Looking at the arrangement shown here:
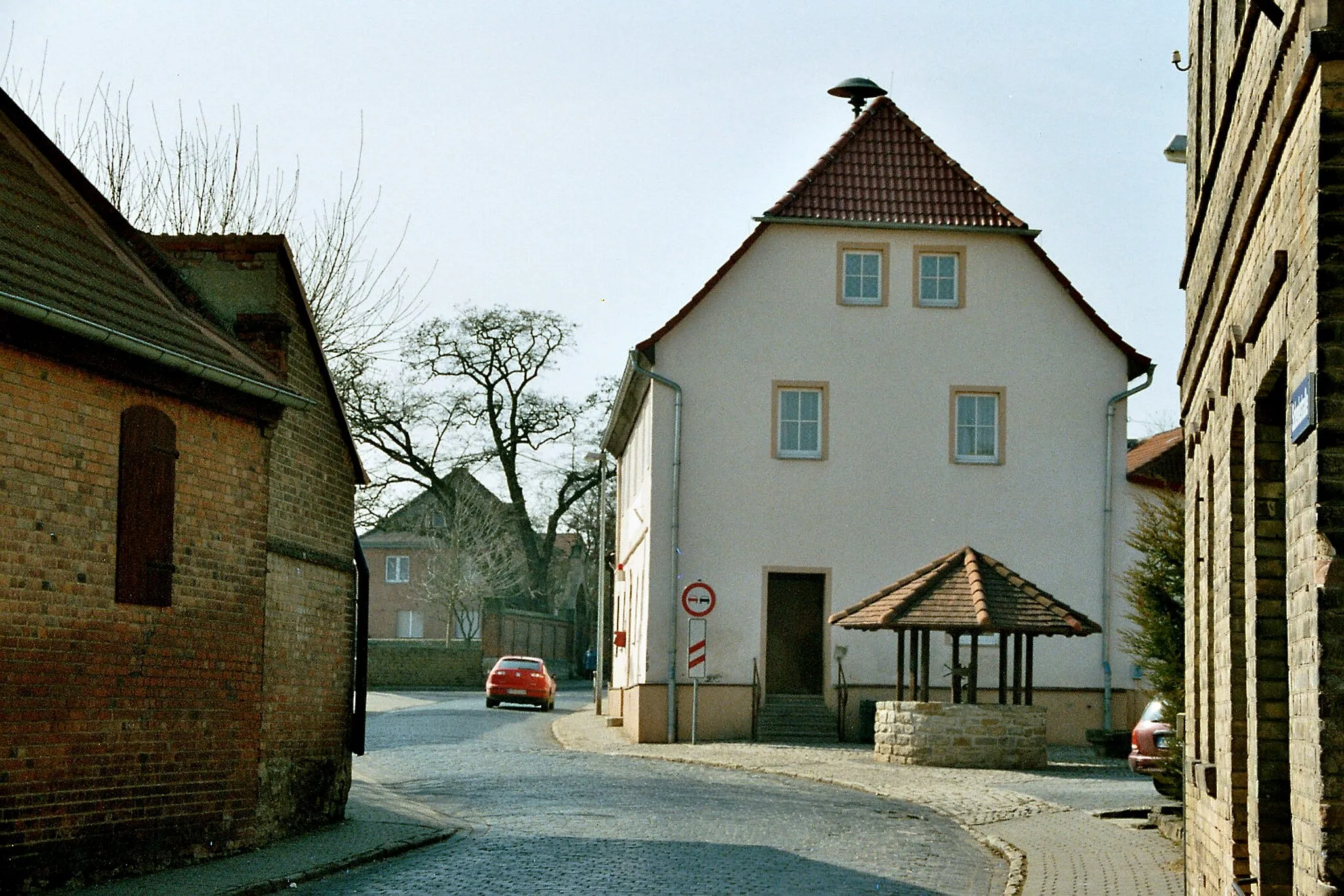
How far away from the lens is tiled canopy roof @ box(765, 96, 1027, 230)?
3189 cm

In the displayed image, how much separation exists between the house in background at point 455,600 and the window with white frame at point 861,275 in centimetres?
1926

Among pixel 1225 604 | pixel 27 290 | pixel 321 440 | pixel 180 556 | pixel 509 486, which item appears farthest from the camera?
pixel 509 486

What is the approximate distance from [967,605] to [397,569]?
216 ft

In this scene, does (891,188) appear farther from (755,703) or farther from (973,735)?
(973,735)

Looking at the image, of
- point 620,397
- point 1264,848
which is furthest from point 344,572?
point 620,397

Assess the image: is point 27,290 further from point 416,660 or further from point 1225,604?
point 416,660

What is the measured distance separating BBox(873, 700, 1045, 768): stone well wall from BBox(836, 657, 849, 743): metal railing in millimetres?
5794

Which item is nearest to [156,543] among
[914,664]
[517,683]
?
[914,664]

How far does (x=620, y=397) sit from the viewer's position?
3772 centimetres

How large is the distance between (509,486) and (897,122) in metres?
30.5

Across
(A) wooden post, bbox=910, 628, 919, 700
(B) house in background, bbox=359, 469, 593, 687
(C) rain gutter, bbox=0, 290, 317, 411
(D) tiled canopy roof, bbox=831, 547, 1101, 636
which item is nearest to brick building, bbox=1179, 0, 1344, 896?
(C) rain gutter, bbox=0, 290, 317, 411

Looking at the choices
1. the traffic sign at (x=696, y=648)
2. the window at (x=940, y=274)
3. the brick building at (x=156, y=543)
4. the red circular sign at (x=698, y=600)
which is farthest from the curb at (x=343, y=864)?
the window at (x=940, y=274)

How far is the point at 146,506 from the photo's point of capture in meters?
12.6

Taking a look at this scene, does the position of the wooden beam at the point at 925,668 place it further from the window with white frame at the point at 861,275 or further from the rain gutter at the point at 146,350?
the rain gutter at the point at 146,350
